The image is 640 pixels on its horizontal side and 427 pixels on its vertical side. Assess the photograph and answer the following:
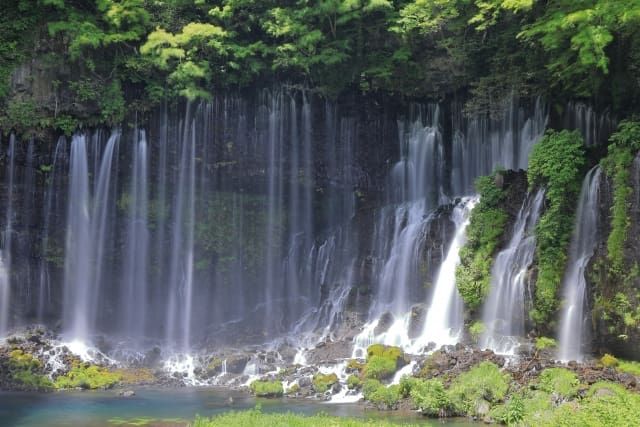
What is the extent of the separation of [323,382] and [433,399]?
5.23m

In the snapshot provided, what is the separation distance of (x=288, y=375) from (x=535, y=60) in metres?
16.0

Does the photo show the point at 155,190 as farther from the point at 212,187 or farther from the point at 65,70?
the point at 65,70

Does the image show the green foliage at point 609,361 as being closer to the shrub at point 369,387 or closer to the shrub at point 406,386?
the shrub at point 406,386

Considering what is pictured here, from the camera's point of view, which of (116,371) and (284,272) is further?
(284,272)

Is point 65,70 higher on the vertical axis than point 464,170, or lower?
higher

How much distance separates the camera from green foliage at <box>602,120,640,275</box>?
65.9ft

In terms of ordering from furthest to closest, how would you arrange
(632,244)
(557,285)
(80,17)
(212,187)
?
(212,187), (80,17), (557,285), (632,244)

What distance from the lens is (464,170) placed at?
106ft

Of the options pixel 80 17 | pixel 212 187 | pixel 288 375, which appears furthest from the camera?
pixel 212 187

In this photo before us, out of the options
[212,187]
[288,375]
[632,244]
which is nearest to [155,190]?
[212,187]

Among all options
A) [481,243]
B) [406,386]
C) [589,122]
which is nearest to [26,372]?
[406,386]

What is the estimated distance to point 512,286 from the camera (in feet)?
76.1

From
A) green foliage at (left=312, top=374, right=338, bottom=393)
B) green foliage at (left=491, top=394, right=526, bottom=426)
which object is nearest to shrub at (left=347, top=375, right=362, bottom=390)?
green foliage at (left=312, top=374, right=338, bottom=393)

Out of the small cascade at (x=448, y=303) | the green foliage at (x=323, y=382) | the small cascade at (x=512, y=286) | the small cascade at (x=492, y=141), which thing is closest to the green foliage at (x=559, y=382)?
the small cascade at (x=512, y=286)
